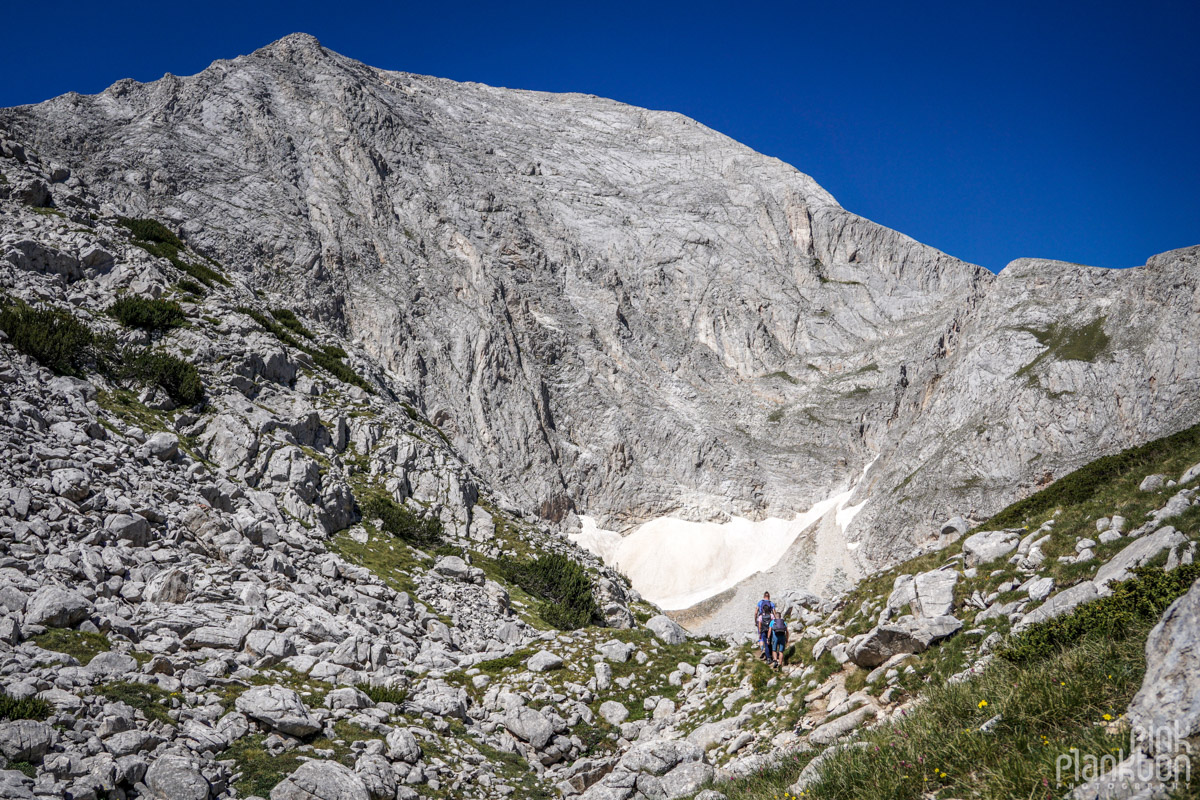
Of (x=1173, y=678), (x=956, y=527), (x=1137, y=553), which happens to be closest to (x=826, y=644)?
(x=1137, y=553)

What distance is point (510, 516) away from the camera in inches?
1756

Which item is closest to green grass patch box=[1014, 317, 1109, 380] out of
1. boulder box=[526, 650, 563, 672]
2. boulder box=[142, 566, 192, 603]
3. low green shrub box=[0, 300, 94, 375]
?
boulder box=[526, 650, 563, 672]

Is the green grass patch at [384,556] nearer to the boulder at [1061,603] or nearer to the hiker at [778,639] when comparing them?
the hiker at [778,639]

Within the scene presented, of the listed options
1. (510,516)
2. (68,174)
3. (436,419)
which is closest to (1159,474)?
(510,516)

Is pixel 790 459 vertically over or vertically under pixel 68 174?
under

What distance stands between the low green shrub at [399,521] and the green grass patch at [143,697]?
21.0m

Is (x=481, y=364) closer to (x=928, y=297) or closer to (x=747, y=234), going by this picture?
(x=747, y=234)

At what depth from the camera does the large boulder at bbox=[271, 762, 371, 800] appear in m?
11.5

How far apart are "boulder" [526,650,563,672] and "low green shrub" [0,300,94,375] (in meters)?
22.1

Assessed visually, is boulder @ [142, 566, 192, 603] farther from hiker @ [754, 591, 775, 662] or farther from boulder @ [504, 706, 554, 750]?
hiker @ [754, 591, 775, 662]

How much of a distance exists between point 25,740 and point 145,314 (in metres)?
30.2

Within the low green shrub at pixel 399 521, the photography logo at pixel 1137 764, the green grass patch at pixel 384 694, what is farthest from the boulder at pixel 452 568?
the photography logo at pixel 1137 764

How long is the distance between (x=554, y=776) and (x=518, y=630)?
448 inches

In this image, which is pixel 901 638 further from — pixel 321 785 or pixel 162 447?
pixel 162 447
